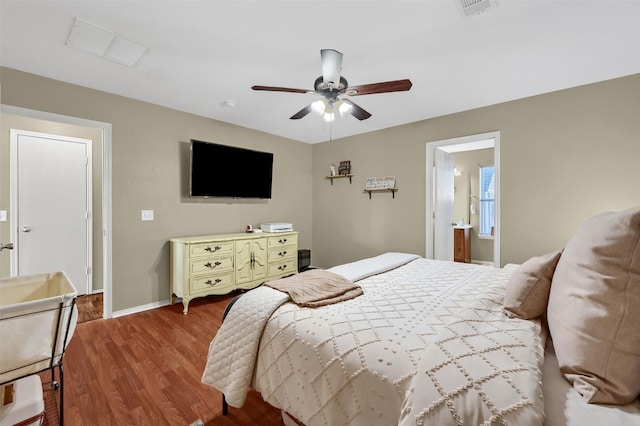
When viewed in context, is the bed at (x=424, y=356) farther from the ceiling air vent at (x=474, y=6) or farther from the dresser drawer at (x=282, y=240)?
the dresser drawer at (x=282, y=240)

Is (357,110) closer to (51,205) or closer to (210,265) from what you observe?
(210,265)

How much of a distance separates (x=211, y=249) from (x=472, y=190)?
5.27 metres

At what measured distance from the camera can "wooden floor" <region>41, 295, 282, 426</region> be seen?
1.56 metres

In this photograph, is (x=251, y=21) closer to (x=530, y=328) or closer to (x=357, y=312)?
(x=357, y=312)

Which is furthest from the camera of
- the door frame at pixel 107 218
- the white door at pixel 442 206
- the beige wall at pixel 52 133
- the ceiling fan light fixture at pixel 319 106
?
the white door at pixel 442 206

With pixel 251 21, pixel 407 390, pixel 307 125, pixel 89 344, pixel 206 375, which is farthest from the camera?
pixel 307 125

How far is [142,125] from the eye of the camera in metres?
3.15

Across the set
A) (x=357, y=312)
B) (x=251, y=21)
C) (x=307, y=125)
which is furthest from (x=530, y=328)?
(x=307, y=125)

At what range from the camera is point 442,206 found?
3881 mm

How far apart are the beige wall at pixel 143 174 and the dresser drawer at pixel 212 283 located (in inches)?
19.5

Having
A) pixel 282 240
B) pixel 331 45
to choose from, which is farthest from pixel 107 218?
pixel 331 45

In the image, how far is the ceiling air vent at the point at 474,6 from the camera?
1.64 metres

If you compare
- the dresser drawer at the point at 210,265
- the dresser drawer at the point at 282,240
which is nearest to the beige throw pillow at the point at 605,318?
the dresser drawer at the point at 210,265

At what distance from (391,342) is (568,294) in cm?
→ 63
